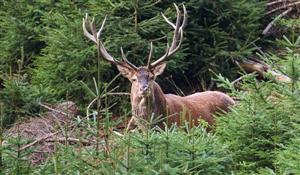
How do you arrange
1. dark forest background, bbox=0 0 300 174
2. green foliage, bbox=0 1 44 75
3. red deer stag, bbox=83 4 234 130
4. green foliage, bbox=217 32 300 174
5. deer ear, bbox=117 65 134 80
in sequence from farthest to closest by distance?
green foliage, bbox=0 1 44 75
dark forest background, bbox=0 0 300 174
deer ear, bbox=117 65 134 80
red deer stag, bbox=83 4 234 130
green foliage, bbox=217 32 300 174

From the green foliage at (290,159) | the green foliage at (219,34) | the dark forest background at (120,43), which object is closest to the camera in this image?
the green foliage at (290,159)

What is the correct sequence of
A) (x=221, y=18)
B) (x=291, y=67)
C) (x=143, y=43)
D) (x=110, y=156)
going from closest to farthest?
(x=110, y=156) → (x=291, y=67) → (x=143, y=43) → (x=221, y=18)

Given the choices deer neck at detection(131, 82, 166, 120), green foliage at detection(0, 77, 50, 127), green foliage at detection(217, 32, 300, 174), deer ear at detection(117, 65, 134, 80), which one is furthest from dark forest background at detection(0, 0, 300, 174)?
green foliage at detection(217, 32, 300, 174)

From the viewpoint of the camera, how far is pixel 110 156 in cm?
510

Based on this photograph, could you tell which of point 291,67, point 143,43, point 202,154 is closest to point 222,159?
point 202,154

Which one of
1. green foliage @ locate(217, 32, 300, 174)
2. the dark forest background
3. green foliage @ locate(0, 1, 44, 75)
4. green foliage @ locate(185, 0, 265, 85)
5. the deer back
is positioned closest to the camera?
green foliage @ locate(217, 32, 300, 174)

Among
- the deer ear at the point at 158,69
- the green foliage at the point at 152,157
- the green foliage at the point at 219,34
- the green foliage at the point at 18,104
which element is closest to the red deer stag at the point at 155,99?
the deer ear at the point at 158,69

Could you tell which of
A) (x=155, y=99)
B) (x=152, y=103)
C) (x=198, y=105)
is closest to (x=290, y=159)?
(x=152, y=103)

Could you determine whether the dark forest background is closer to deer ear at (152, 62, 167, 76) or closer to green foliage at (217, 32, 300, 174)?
deer ear at (152, 62, 167, 76)

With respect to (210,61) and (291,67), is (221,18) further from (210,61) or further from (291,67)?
(291,67)

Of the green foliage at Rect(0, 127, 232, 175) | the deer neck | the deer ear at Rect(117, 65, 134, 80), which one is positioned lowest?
the deer neck

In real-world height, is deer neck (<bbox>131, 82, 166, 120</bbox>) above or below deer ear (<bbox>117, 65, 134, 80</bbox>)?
below

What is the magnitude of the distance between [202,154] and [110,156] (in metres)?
0.58

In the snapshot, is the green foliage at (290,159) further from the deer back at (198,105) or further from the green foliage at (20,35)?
the green foliage at (20,35)
